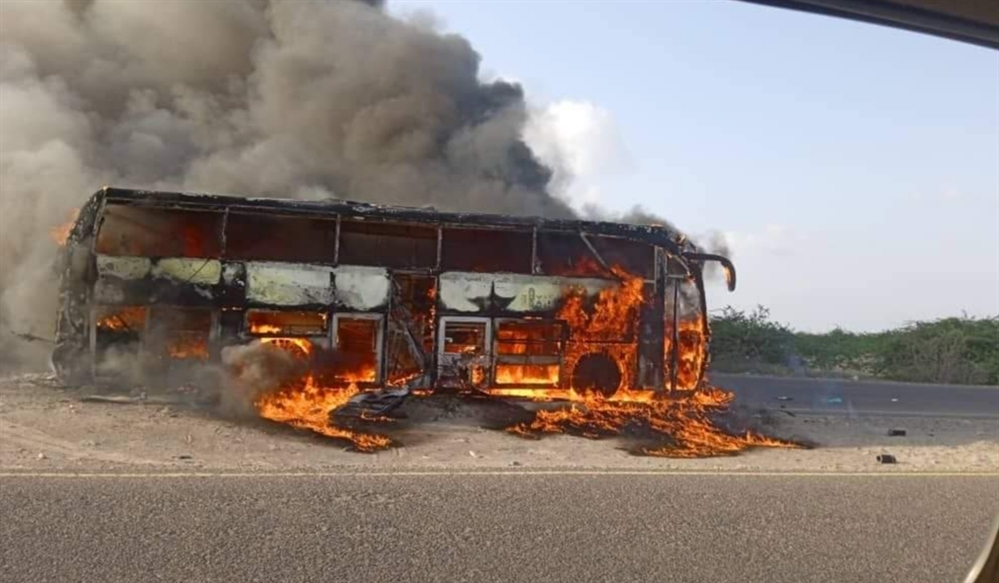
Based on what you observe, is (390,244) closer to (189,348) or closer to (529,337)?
(529,337)

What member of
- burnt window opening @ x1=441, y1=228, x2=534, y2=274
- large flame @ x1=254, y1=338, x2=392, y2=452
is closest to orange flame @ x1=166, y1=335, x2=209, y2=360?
large flame @ x1=254, y1=338, x2=392, y2=452

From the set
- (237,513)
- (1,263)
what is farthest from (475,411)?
(1,263)

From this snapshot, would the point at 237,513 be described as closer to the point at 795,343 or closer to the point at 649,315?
the point at 649,315

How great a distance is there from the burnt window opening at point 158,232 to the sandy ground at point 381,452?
1.66 meters

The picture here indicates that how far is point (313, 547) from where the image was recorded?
5.06 metres

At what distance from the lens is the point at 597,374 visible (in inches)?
458

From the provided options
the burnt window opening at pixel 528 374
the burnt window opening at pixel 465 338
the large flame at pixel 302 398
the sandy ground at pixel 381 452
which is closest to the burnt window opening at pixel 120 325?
the sandy ground at pixel 381 452

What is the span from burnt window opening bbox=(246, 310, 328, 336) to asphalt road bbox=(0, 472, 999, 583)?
159 inches

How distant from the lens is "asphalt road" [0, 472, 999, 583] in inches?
188

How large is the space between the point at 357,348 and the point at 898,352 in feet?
53.5

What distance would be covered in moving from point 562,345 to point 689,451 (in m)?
2.31

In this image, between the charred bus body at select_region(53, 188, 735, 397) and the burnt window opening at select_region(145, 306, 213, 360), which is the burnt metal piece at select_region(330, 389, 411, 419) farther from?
the burnt window opening at select_region(145, 306, 213, 360)

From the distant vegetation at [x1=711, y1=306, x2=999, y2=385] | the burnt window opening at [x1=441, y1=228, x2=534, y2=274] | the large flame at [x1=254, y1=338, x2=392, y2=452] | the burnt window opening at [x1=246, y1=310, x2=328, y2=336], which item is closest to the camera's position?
the large flame at [x1=254, y1=338, x2=392, y2=452]

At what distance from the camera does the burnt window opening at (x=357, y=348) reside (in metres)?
10.9
